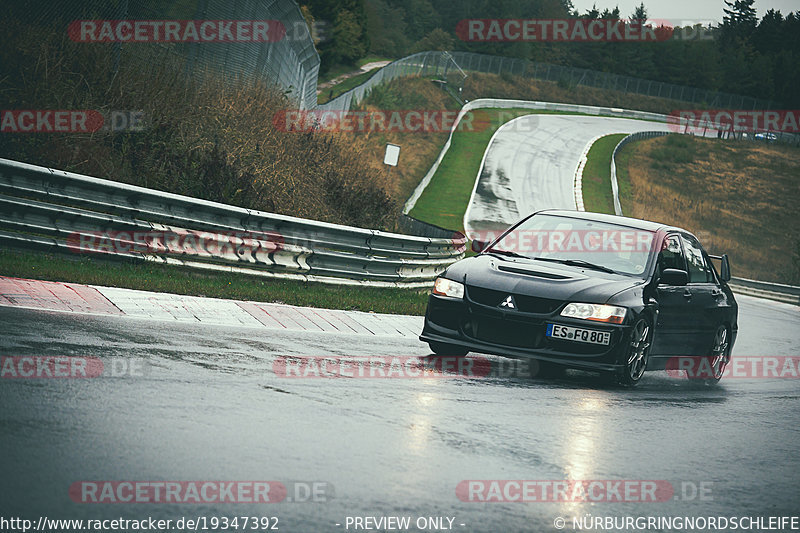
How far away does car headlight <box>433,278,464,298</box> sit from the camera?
30.4 feet

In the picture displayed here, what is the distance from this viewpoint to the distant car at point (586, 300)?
880 centimetres

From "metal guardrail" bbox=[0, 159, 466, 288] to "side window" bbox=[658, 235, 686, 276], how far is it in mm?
5118

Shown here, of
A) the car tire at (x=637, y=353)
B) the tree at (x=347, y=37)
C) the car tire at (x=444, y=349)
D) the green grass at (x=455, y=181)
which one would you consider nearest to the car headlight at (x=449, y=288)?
the car tire at (x=444, y=349)

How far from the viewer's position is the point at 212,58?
1745 centimetres

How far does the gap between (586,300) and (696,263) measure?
2.82m

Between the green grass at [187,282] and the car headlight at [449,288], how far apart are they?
10.3 ft

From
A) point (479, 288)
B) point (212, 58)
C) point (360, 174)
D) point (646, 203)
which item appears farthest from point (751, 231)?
point (479, 288)

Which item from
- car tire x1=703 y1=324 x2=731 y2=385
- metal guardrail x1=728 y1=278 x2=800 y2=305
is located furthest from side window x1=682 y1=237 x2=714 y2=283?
metal guardrail x1=728 y1=278 x2=800 y2=305

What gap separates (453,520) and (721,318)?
7504 millimetres

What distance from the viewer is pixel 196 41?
16703 millimetres
